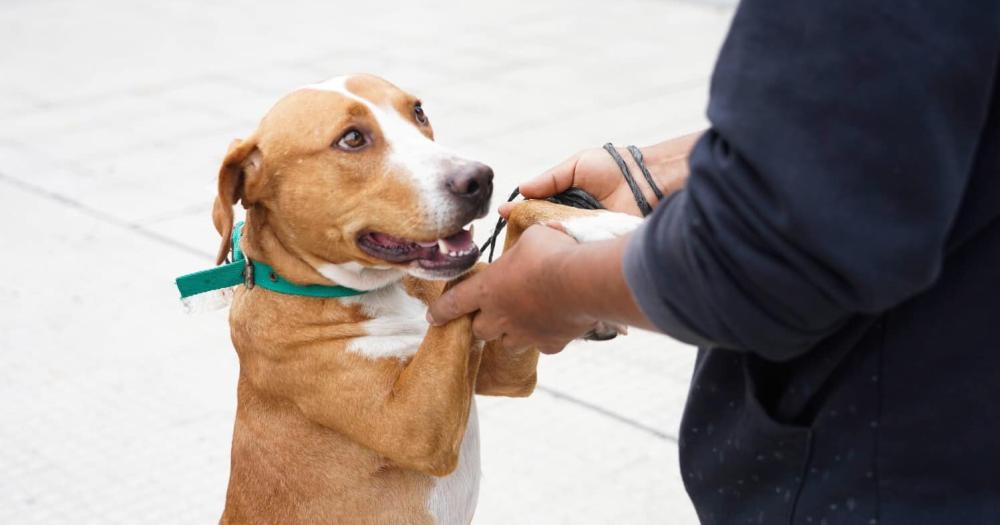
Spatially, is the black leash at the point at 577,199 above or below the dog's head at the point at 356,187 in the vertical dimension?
below

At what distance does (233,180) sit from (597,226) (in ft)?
2.68

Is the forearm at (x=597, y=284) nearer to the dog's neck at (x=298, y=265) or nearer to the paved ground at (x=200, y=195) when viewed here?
the dog's neck at (x=298, y=265)

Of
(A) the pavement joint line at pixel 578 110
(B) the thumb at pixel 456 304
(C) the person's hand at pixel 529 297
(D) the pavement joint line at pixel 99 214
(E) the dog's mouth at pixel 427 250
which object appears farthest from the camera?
(A) the pavement joint line at pixel 578 110

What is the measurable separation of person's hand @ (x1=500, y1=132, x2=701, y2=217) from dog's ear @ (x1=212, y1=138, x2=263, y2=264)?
54 centimetres

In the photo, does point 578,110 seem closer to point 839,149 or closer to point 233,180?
point 233,180

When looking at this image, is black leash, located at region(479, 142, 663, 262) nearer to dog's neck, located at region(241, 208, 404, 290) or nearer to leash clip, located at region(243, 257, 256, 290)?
dog's neck, located at region(241, 208, 404, 290)

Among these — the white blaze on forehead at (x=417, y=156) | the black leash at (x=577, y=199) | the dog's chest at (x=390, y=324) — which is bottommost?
the dog's chest at (x=390, y=324)

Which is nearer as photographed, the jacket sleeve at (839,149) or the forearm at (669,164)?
the jacket sleeve at (839,149)

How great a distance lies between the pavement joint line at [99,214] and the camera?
5625 mm

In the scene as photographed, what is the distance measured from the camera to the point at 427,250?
2463 millimetres

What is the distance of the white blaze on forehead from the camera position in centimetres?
244

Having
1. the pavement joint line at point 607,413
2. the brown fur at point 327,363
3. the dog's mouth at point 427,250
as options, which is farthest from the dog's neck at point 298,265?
the pavement joint line at point 607,413

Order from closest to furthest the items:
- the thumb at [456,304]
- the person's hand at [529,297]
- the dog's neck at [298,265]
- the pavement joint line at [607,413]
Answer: the person's hand at [529,297] → the thumb at [456,304] → the dog's neck at [298,265] → the pavement joint line at [607,413]

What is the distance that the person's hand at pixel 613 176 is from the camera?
2518mm
